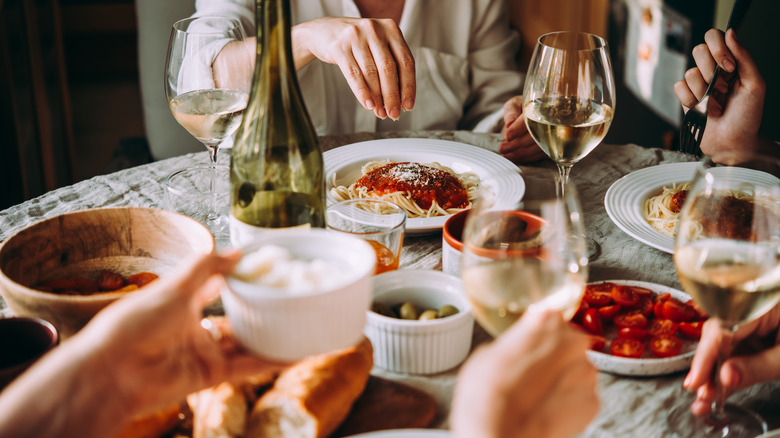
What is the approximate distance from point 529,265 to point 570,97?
0.64 metres

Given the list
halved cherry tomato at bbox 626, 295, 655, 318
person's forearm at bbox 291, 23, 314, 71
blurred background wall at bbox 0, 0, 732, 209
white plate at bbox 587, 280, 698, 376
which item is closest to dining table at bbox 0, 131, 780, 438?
white plate at bbox 587, 280, 698, 376

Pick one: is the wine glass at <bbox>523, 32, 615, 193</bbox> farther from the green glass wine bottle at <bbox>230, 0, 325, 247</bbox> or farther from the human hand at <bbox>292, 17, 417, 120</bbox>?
the green glass wine bottle at <bbox>230, 0, 325, 247</bbox>

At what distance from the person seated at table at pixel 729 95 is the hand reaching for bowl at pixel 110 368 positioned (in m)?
1.33

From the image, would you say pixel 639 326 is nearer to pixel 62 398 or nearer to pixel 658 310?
pixel 658 310

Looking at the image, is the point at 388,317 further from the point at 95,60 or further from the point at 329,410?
the point at 95,60

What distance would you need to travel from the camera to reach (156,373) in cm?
66

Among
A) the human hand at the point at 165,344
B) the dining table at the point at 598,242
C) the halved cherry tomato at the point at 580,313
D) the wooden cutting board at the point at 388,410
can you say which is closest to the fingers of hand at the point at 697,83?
the dining table at the point at 598,242

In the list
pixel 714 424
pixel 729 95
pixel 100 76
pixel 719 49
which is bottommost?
pixel 100 76

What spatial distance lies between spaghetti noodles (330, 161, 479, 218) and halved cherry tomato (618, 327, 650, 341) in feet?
1.78

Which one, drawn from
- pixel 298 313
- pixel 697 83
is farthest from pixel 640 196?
pixel 298 313

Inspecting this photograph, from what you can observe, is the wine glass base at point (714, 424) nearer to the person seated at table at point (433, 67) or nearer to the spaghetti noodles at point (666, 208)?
the spaghetti noodles at point (666, 208)

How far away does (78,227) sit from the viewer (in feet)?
3.48

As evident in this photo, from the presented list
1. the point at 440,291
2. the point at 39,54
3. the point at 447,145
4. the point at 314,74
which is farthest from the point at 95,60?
the point at 440,291

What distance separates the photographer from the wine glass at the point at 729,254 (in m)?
0.76
